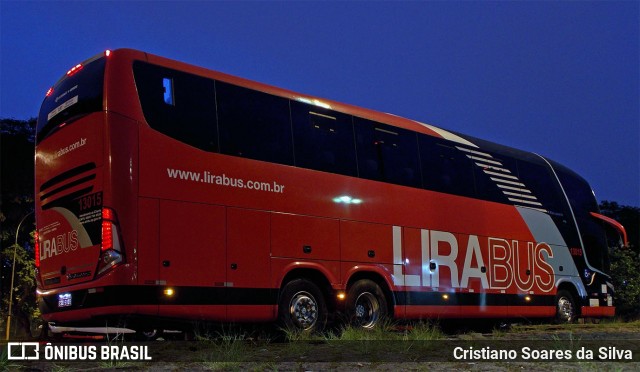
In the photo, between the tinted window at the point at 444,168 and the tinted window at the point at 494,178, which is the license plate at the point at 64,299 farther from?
the tinted window at the point at 494,178

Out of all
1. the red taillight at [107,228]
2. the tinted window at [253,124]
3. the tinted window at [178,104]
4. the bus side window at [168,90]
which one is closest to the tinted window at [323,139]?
the tinted window at [253,124]

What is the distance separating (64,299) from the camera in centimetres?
969

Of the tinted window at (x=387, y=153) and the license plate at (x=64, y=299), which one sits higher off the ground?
the tinted window at (x=387, y=153)

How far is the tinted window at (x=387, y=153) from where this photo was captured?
40.8 ft

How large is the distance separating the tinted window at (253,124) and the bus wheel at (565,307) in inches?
339

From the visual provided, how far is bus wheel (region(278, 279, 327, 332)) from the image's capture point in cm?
1053

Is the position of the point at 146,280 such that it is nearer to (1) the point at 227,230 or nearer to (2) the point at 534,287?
(1) the point at 227,230

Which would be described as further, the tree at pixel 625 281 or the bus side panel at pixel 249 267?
the tree at pixel 625 281

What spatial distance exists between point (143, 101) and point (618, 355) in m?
6.38

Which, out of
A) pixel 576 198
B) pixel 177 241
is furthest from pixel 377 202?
pixel 576 198

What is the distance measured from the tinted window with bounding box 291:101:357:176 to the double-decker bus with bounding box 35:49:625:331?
2 cm

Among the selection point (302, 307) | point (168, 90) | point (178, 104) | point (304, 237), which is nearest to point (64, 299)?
point (178, 104)

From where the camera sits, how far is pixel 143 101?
952 cm

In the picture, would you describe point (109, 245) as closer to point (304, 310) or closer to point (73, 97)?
point (73, 97)
